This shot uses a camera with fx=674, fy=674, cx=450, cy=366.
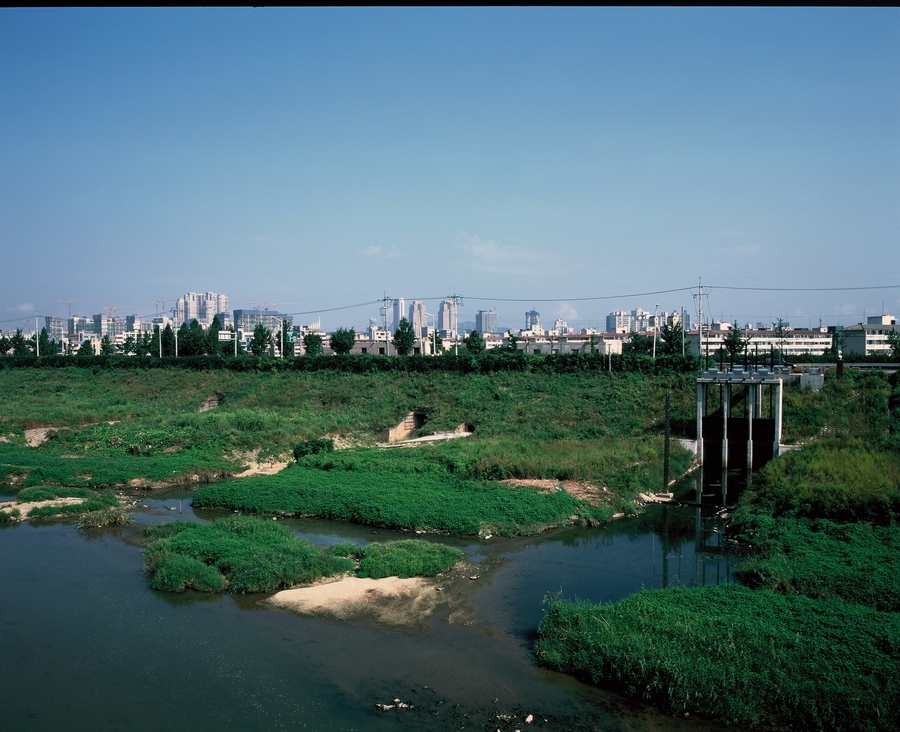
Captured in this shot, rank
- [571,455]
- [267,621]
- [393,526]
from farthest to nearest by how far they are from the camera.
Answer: [571,455]
[393,526]
[267,621]

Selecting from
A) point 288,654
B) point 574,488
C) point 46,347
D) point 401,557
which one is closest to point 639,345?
point 574,488

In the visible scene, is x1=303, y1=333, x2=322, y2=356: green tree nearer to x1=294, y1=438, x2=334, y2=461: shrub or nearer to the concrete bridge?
x1=294, y1=438, x2=334, y2=461: shrub

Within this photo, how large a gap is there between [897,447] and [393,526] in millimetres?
14478

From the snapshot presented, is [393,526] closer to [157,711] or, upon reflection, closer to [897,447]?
[157,711]

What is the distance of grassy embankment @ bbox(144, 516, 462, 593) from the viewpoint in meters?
12.5

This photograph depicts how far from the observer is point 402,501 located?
17.3m

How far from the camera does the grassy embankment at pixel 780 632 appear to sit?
811 centimetres

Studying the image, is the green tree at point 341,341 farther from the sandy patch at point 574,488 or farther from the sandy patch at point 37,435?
the sandy patch at point 574,488

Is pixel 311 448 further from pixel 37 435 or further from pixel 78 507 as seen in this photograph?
pixel 37 435

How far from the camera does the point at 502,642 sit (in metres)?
10.4

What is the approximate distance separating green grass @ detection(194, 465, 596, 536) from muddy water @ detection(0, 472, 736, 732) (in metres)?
1.26

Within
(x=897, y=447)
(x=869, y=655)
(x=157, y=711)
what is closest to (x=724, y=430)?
(x=897, y=447)

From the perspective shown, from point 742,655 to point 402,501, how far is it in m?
9.91

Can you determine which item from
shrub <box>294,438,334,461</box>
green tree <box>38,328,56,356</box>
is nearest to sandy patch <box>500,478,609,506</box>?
shrub <box>294,438,334,461</box>
